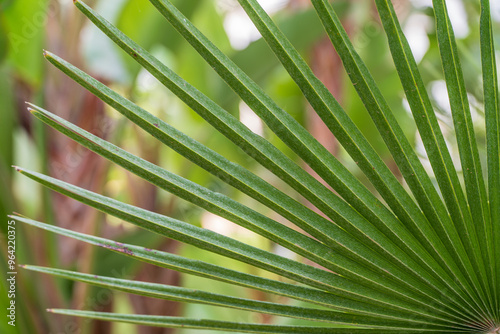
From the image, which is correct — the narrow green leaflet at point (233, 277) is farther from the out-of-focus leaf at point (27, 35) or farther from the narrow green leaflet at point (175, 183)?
the out-of-focus leaf at point (27, 35)

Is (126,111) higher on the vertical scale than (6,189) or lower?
lower

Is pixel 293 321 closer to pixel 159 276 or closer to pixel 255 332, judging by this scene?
pixel 255 332

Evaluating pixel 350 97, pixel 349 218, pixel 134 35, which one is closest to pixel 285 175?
pixel 349 218

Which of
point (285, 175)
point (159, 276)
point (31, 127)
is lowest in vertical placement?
point (285, 175)

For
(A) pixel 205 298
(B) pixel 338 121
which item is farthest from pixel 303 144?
(A) pixel 205 298

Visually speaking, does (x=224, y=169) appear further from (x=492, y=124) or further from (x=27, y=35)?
(x=27, y=35)

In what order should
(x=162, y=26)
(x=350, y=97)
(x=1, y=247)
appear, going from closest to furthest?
(x=1, y=247) < (x=162, y=26) < (x=350, y=97)

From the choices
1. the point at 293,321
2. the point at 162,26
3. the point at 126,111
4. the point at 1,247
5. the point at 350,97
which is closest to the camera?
the point at 126,111

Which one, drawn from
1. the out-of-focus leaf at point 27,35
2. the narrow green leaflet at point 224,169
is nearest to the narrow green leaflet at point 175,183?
the narrow green leaflet at point 224,169
